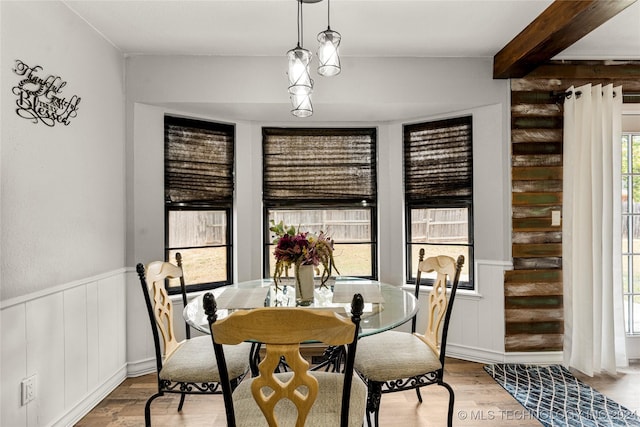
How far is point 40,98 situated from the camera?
7.26 feet

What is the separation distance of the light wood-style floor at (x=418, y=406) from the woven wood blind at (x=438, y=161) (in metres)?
1.50

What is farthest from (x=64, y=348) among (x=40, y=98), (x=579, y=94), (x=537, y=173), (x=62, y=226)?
(x=579, y=94)

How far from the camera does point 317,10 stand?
2590 millimetres

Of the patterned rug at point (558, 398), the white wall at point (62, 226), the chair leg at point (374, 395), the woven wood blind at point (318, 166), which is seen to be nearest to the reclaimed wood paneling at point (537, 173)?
the woven wood blind at point (318, 166)

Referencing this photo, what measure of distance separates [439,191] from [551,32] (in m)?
1.48

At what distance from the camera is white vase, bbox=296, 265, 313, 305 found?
2.25m

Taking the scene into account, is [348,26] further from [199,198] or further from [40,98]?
[40,98]

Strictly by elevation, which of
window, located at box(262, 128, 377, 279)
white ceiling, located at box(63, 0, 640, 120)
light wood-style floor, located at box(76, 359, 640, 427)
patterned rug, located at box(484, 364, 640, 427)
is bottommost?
light wood-style floor, located at box(76, 359, 640, 427)

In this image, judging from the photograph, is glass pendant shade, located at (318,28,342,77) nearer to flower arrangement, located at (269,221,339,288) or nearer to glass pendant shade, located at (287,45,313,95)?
glass pendant shade, located at (287,45,313,95)

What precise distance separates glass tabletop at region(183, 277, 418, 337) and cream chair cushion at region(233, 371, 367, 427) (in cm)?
28

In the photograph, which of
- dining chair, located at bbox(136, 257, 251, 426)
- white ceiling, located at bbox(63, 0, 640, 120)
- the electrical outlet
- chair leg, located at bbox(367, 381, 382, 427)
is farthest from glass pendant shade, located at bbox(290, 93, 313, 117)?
the electrical outlet

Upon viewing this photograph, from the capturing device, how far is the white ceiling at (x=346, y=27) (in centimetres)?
253

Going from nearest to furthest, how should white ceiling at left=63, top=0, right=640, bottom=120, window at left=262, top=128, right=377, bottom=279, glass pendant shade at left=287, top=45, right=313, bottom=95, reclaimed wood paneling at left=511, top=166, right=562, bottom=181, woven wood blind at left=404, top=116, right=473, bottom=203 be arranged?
A: glass pendant shade at left=287, top=45, right=313, bottom=95
white ceiling at left=63, top=0, right=640, bottom=120
reclaimed wood paneling at left=511, top=166, right=562, bottom=181
woven wood blind at left=404, top=116, right=473, bottom=203
window at left=262, top=128, right=377, bottom=279

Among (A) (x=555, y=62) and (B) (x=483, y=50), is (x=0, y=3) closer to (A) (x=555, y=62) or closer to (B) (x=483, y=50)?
(B) (x=483, y=50)
